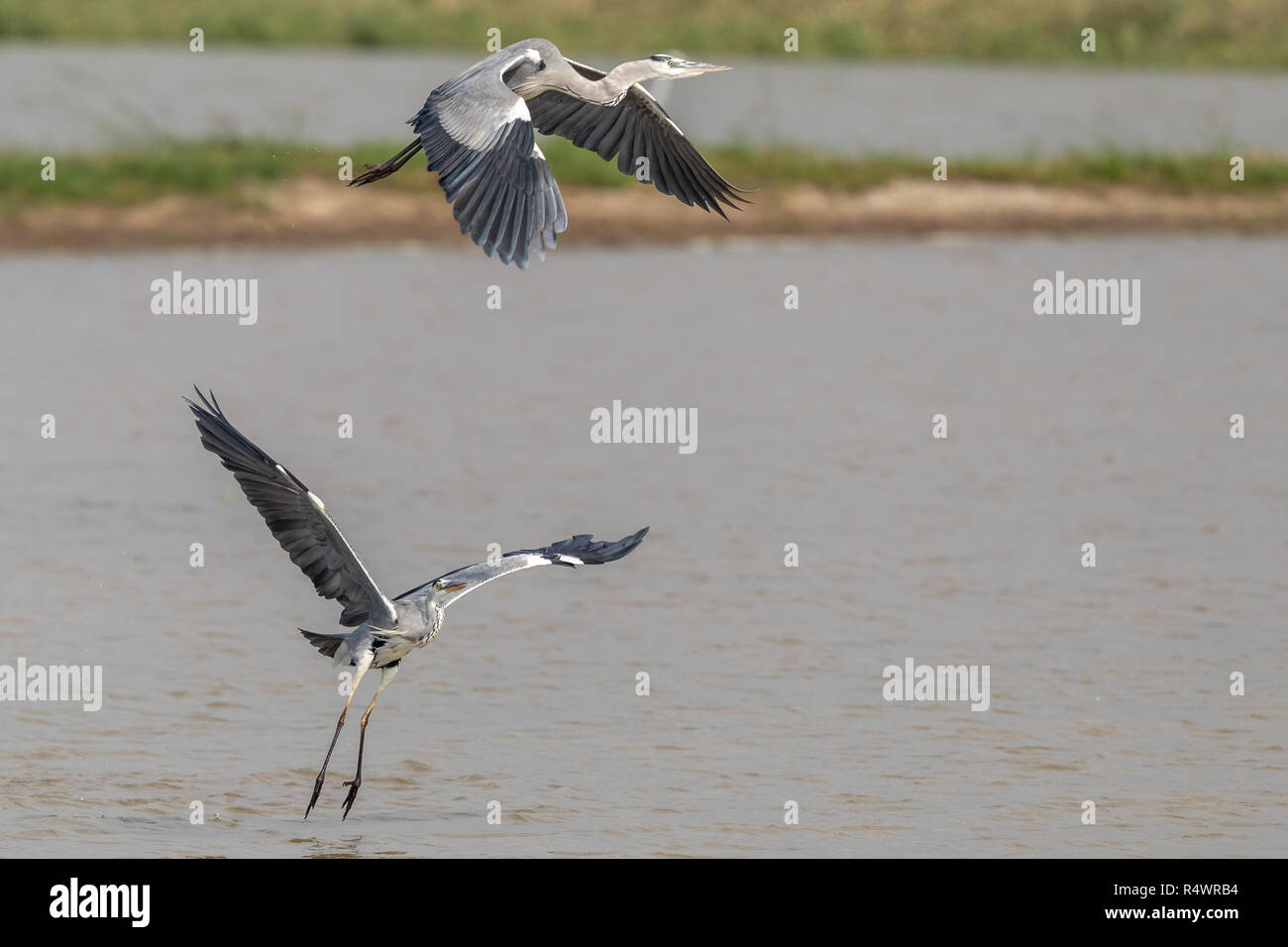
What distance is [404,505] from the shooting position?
44.2 feet

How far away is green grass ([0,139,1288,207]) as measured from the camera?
840 inches

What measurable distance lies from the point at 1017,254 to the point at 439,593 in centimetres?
1642

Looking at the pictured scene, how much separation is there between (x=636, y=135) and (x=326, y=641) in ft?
7.54

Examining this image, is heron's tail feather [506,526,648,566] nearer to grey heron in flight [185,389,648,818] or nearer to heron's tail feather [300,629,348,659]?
grey heron in flight [185,389,648,818]

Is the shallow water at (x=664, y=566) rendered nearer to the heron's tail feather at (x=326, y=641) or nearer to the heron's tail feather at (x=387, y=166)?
the heron's tail feather at (x=326, y=641)

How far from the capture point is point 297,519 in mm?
7895

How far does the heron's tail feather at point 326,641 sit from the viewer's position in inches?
319

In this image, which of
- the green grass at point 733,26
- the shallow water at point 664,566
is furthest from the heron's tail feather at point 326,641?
the green grass at point 733,26

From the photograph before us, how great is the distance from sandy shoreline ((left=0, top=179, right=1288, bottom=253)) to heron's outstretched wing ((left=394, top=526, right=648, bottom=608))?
45.1 ft

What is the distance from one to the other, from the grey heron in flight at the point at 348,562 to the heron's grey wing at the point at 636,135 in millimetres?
1450

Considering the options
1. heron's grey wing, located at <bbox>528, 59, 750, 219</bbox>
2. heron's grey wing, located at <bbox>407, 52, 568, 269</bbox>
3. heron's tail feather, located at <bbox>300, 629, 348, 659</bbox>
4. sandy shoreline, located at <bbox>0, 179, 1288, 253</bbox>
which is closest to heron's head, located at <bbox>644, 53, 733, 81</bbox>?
heron's grey wing, located at <bbox>528, 59, 750, 219</bbox>

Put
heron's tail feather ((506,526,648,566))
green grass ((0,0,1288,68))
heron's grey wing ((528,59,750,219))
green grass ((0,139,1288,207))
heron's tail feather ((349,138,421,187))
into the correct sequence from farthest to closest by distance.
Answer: green grass ((0,0,1288,68))
green grass ((0,139,1288,207))
heron's grey wing ((528,59,750,219))
heron's tail feather ((506,526,648,566))
heron's tail feather ((349,138,421,187))

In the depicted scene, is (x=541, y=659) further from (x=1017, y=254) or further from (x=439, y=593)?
(x=1017, y=254)
